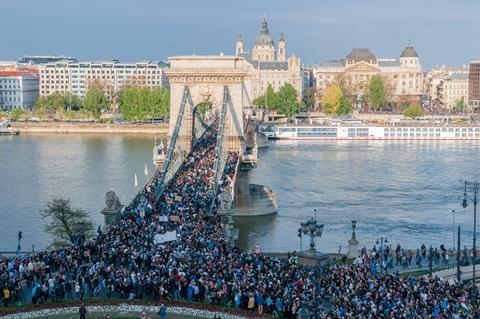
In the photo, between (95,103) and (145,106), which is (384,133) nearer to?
(145,106)

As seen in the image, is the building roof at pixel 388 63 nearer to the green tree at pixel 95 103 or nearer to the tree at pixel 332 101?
the tree at pixel 332 101

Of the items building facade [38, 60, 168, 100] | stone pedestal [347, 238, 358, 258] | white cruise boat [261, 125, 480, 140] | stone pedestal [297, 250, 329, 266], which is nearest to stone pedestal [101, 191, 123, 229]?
stone pedestal [297, 250, 329, 266]

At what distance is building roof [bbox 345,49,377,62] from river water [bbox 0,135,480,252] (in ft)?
229

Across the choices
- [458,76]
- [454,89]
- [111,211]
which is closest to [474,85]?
[454,89]

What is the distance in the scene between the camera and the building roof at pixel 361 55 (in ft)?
562

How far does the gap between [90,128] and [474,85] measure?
7880 centimetres

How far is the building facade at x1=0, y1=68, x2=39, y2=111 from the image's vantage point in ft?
503

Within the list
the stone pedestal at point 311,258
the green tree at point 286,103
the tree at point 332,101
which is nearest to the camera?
the stone pedestal at point 311,258

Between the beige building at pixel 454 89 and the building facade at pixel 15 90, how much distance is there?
76459mm

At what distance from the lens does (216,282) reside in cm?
2147

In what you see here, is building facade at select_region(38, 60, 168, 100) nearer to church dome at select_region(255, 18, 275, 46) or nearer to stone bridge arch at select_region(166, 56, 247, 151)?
church dome at select_region(255, 18, 275, 46)

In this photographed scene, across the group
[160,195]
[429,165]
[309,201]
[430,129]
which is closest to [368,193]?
[309,201]

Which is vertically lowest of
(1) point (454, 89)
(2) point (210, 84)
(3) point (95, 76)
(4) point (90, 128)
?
(4) point (90, 128)

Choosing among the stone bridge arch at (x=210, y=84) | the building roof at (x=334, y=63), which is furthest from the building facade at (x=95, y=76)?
the stone bridge arch at (x=210, y=84)
